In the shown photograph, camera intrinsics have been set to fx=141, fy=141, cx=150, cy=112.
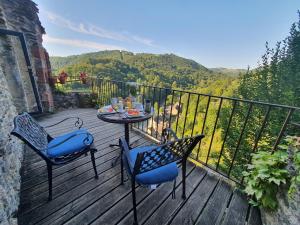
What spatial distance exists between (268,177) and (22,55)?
532cm

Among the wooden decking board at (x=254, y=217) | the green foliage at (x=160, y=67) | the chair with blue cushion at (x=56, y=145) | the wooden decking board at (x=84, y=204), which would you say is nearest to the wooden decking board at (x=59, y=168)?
the chair with blue cushion at (x=56, y=145)

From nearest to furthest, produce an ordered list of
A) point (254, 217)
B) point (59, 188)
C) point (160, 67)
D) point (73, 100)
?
point (254, 217)
point (59, 188)
point (73, 100)
point (160, 67)

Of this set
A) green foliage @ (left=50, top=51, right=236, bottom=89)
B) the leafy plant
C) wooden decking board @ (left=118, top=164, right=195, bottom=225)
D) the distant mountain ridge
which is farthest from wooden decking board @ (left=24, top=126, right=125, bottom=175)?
Answer: green foliage @ (left=50, top=51, right=236, bottom=89)

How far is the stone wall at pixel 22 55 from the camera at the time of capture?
3160mm

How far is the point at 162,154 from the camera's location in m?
1.09

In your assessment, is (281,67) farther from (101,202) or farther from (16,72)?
(16,72)

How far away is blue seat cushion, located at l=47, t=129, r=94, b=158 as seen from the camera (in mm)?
1591

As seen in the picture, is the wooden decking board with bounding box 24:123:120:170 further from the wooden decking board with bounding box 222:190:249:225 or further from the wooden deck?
the wooden decking board with bounding box 222:190:249:225

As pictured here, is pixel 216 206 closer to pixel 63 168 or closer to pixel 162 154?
pixel 162 154

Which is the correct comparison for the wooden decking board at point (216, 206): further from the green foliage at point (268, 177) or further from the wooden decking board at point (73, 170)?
the wooden decking board at point (73, 170)

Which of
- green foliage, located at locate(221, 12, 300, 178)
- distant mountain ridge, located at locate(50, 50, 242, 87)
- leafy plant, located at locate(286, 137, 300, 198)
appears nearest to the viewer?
leafy plant, located at locate(286, 137, 300, 198)

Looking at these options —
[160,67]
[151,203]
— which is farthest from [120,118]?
[160,67]

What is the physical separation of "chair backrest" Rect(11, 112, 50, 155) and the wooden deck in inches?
19.5

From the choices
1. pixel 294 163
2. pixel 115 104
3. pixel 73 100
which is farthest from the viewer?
pixel 73 100
